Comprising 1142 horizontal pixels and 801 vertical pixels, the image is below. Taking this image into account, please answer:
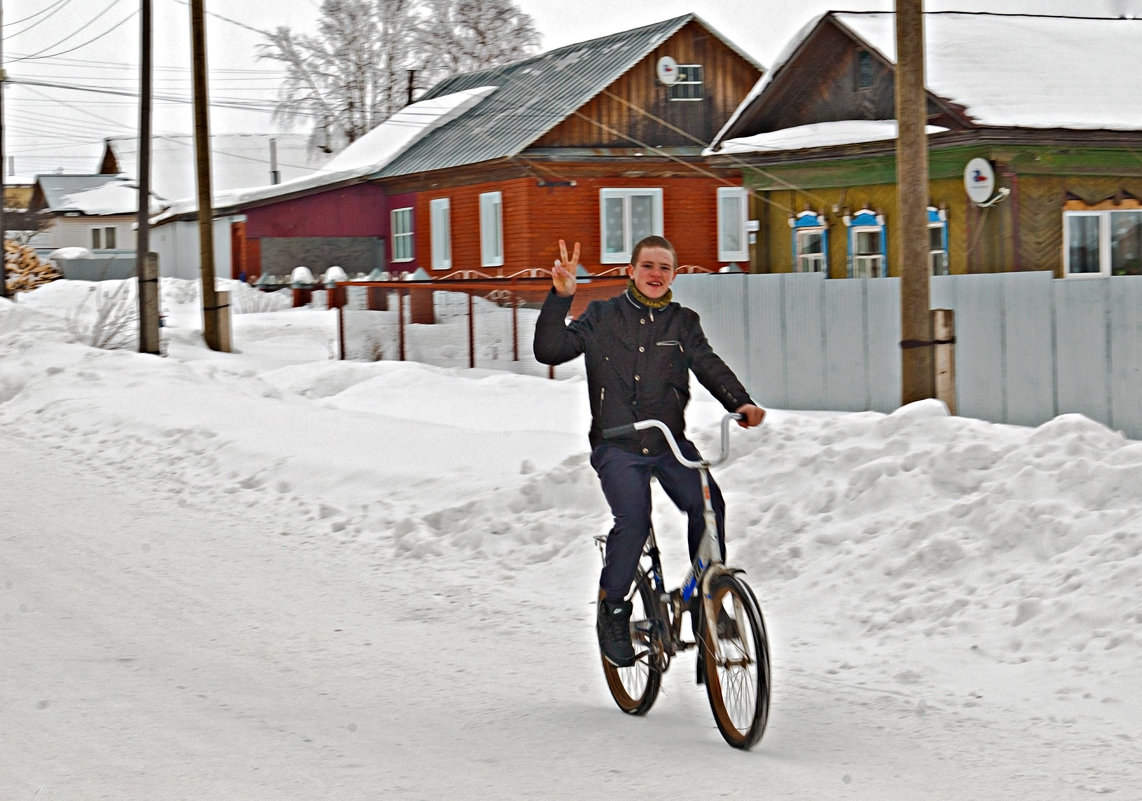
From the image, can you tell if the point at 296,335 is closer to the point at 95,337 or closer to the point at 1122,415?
the point at 95,337

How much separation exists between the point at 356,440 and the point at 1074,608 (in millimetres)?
8535

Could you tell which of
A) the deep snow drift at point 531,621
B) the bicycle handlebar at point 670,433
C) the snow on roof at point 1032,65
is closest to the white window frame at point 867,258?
the snow on roof at point 1032,65

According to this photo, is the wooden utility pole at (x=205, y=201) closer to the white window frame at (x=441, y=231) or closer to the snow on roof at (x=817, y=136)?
the snow on roof at (x=817, y=136)

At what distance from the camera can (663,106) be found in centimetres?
3859

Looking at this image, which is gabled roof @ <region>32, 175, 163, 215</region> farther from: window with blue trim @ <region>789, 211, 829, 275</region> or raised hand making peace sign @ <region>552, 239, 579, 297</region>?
raised hand making peace sign @ <region>552, 239, 579, 297</region>

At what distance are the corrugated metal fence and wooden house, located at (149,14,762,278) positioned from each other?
1857 centimetres

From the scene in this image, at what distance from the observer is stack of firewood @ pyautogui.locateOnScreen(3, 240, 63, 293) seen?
48.9m

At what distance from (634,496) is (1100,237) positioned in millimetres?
18956

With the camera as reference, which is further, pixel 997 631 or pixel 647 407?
pixel 997 631

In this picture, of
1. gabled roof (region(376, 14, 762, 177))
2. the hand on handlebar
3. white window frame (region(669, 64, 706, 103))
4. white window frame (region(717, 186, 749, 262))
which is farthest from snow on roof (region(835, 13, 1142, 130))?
the hand on handlebar

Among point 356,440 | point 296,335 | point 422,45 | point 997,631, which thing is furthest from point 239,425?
point 422,45

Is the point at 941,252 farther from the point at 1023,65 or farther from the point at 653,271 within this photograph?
the point at 653,271

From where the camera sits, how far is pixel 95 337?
83.9 feet

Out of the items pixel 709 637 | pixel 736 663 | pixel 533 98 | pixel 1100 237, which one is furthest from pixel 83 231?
pixel 736 663
